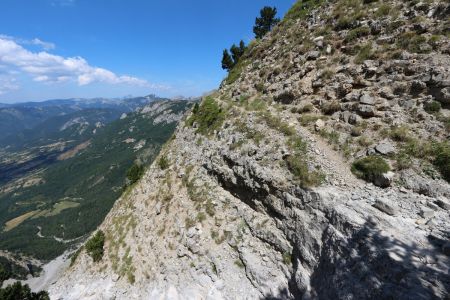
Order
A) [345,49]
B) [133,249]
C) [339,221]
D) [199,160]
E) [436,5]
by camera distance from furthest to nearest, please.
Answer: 1. [199,160]
2. [133,249]
3. [345,49]
4. [436,5]
5. [339,221]

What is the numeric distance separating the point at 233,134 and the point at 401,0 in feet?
69.1

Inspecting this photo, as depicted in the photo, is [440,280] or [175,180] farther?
[175,180]

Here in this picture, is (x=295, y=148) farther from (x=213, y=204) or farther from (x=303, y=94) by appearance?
(x=213, y=204)

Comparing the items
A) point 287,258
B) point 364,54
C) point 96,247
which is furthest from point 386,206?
point 96,247

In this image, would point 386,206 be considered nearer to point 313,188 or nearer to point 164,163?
point 313,188

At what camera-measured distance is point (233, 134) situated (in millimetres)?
27719

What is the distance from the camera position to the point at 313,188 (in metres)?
17.4

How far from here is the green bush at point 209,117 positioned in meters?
32.4

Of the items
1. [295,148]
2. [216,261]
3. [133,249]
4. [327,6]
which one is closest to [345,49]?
[327,6]

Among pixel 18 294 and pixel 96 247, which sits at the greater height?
pixel 96 247

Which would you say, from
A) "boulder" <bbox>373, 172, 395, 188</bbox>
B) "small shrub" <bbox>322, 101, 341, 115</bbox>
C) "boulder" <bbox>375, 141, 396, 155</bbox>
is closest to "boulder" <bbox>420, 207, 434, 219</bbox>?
"boulder" <bbox>373, 172, 395, 188</bbox>

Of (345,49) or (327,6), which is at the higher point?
(327,6)

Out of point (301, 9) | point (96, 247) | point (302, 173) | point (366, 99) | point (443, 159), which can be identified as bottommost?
point (96, 247)

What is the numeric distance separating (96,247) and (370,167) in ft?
101
